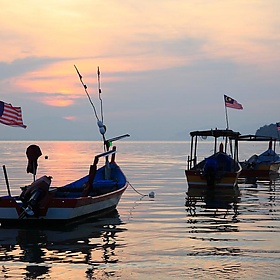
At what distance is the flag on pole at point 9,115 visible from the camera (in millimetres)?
17688

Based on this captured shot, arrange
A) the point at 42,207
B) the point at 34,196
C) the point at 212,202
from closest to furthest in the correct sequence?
1. the point at 34,196
2. the point at 42,207
3. the point at 212,202

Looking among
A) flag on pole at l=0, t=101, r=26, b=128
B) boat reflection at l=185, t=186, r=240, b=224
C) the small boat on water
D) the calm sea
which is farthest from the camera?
boat reflection at l=185, t=186, r=240, b=224

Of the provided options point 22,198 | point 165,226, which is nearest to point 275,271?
point 165,226

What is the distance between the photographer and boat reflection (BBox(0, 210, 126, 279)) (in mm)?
12391

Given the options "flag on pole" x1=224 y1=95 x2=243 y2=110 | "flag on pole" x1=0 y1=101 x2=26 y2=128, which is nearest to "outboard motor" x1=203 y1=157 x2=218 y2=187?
"flag on pole" x1=224 y1=95 x2=243 y2=110

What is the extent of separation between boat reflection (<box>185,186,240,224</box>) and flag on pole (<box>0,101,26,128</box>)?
6.88 meters

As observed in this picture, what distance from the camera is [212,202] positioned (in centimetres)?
2477

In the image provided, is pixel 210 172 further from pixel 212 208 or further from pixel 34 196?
pixel 34 196

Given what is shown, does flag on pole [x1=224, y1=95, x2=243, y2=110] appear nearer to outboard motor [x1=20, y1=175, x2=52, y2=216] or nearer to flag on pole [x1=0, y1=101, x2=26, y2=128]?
flag on pole [x1=0, y1=101, x2=26, y2=128]

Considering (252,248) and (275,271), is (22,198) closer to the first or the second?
(252,248)

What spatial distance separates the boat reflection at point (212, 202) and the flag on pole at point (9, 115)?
22.6ft

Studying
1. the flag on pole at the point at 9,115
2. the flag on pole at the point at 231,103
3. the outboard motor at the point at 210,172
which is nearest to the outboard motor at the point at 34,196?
the flag on pole at the point at 9,115

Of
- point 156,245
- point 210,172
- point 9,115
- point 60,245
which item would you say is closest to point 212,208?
point 210,172

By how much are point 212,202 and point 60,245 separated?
11.4 m
